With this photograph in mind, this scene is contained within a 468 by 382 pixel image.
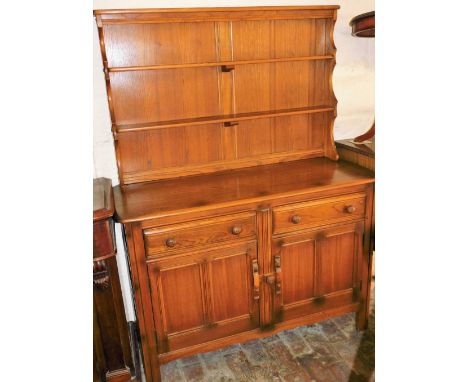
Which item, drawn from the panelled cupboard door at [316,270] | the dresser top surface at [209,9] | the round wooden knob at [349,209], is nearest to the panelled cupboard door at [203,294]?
the panelled cupboard door at [316,270]

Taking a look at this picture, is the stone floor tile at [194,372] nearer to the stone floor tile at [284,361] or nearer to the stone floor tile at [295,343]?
the stone floor tile at [284,361]

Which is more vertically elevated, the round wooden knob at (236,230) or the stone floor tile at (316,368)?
the round wooden knob at (236,230)

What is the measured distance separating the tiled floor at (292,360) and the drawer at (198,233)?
737mm

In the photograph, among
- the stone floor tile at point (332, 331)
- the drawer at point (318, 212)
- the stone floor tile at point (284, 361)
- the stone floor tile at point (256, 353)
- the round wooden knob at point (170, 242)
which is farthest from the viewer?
the stone floor tile at point (332, 331)

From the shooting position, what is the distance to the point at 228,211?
1.73m

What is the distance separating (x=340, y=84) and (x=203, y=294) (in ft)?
5.01

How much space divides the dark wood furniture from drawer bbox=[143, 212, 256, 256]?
0.58 feet

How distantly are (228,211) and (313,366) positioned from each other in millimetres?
958

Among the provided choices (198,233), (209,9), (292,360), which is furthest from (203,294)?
(209,9)

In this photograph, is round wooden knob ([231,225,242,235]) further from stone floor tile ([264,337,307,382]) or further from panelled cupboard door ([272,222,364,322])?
stone floor tile ([264,337,307,382])

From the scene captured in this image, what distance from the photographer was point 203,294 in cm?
183

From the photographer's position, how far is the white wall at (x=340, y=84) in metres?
1.96
